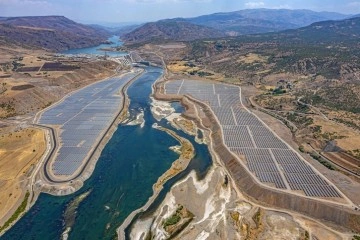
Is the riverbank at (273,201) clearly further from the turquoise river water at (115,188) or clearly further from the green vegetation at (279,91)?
the green vegetation at (279,91)

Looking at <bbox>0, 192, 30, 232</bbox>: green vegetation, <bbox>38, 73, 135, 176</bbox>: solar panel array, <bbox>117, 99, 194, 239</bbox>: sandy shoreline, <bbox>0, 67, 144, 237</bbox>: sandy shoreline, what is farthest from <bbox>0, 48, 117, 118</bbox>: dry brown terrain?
<bbox>0, 192, 30, 232</bbox>: green vegetation

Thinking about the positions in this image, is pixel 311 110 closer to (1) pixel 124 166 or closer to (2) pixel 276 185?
(2) pixel 276 185

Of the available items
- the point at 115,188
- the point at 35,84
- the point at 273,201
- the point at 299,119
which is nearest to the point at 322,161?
the point at 273,201

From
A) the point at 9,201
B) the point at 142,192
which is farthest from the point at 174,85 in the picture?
the point at 9,201

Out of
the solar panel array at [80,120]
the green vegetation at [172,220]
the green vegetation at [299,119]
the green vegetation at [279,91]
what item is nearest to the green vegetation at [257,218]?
the green vegetation at [172,220]

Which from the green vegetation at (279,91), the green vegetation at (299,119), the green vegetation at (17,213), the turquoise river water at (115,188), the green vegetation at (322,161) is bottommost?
the green vegetation at (279,91)

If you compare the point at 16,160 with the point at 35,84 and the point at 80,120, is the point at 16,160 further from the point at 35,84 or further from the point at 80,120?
the point at 35,84

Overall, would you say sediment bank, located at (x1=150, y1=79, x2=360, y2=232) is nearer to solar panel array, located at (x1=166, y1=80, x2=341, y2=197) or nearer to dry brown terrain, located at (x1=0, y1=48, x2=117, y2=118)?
solar panel array, located at (x1=166, y1=80, x2=341, y2=197)
